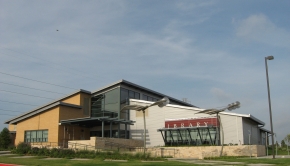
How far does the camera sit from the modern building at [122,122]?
37688mm

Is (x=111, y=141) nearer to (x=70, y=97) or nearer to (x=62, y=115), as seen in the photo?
(x=62, y=115)

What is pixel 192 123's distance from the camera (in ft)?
128

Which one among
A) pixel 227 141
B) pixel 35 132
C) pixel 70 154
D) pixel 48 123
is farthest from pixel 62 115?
pixel 227 141

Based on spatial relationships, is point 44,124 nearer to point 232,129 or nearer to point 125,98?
point 125,98

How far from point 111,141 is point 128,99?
8.68 meters

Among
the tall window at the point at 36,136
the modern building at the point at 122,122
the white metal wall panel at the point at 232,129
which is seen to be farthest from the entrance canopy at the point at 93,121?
the white metal wall panel at the point at 232,129

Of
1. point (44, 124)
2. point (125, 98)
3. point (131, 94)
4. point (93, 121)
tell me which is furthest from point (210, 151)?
point (44, 124)

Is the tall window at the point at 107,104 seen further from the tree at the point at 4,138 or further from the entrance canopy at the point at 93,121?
the tree at the point at 4,138

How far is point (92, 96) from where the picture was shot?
1769 inches

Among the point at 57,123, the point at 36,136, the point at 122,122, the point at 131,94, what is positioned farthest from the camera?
the point at 131,94

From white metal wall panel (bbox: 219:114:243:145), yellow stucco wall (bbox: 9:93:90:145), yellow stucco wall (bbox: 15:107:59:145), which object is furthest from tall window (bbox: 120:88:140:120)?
white metal wall panel (bbox: 219:114:243:145)

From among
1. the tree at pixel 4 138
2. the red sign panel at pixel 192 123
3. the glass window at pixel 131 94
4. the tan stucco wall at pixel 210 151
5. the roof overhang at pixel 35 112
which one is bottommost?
the tan stucco wall at pixel 210 151

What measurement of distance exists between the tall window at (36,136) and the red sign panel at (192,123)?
50.0ft

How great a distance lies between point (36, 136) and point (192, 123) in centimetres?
1977
